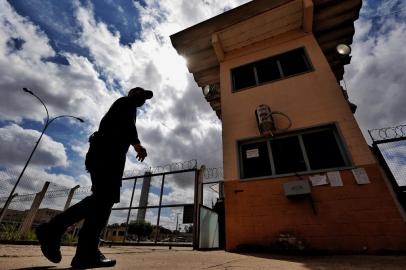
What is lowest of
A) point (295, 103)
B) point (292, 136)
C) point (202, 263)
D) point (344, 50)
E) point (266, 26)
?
point (202, 263)

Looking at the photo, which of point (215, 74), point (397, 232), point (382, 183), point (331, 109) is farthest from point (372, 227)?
point (215, 74)

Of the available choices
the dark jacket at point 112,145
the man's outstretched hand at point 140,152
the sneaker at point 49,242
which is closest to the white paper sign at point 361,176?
the man's outstretched hand at point 140,152

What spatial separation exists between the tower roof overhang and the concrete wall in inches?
36.2

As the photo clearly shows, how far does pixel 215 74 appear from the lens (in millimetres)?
8555

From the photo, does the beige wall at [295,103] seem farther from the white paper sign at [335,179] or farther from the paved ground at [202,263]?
the paved ground at [202,263]

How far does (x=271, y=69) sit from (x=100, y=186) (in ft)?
19.3

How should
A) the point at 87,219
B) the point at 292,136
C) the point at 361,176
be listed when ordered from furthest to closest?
the point at 292,136, the point at 361,176, the point at 87,219

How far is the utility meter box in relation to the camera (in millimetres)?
3972

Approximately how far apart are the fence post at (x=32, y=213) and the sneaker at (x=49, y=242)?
322 inches

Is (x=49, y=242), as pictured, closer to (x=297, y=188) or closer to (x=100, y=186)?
(x=100, y=186)

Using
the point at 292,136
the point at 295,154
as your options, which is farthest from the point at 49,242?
the point at 292,136

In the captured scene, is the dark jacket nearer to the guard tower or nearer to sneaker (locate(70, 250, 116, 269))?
sneaker (locate(70, 250, 116, 269))

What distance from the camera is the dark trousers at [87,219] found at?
168 cm

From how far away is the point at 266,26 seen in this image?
21.9ft
